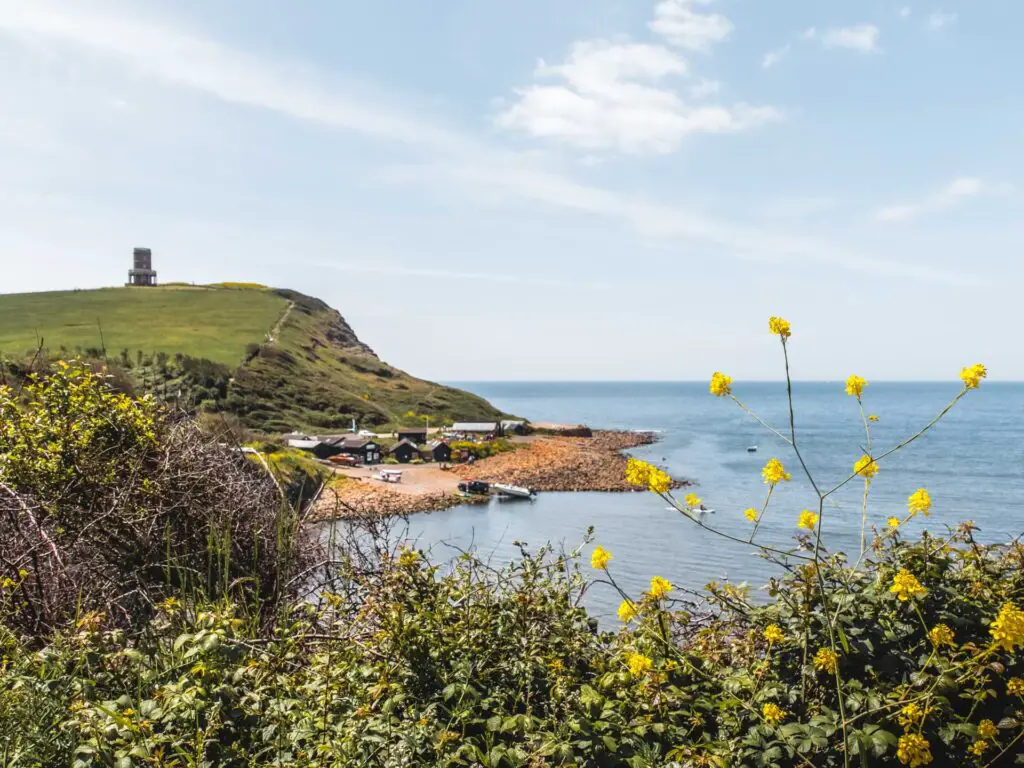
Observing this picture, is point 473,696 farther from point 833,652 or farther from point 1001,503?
point 1001,503

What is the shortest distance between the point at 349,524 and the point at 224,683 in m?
2.06

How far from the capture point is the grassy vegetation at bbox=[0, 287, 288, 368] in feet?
293

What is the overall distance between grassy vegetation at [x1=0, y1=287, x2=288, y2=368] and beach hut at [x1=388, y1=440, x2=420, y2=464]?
120 feet

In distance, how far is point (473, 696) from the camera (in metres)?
2.89

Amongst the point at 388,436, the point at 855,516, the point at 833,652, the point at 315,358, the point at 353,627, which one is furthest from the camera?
the point at 315,358

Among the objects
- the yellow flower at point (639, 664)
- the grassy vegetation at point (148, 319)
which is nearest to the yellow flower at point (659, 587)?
the yellow flower at point (639, 664)

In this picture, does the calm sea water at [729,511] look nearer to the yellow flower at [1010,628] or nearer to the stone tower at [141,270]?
the yellow flower at [1010,628]

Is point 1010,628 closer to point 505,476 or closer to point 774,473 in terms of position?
point 774,473

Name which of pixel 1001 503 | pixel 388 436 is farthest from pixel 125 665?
pixel 388 436

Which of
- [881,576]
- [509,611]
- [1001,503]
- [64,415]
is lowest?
[1001,503]

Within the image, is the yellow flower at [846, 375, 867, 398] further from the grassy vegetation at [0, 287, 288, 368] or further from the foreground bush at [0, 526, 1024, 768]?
the grassy vegetation at [0, 287, 288, 368]

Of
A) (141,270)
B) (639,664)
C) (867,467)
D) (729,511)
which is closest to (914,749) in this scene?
Result: (639,664)

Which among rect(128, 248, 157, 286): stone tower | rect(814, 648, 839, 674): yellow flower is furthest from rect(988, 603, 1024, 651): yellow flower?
rect(128, 248, 157, 286): stone tower

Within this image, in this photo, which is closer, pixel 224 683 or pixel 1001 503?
pixel 224 683
